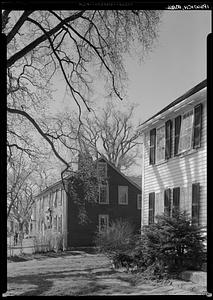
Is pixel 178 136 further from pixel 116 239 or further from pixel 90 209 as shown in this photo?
pixel 116 239

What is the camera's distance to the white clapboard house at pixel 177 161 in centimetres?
647

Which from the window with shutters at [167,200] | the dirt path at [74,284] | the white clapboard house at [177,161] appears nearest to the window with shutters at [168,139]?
the white clapboard house at [177,161]

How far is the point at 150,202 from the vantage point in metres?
9.27

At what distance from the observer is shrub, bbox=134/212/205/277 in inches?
237

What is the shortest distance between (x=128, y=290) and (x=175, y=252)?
2511mm

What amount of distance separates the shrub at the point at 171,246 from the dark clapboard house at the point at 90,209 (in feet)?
3.25

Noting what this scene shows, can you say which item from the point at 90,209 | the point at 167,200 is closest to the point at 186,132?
the point at 167,200

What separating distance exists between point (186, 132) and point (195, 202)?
1406 millimetres

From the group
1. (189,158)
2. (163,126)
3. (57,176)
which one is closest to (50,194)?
(57,176)

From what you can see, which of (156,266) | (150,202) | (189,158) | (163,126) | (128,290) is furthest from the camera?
(150,202)

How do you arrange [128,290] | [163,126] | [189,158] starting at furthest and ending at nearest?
[163,126], [189,158], [128,290]

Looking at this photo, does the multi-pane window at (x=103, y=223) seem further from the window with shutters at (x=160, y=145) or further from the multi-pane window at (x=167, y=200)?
the window with shutters at (x=160, y=145)

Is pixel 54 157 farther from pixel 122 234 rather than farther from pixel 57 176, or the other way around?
pixel 122 234

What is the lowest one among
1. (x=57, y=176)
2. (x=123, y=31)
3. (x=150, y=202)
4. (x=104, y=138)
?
(x=150, y=202)
